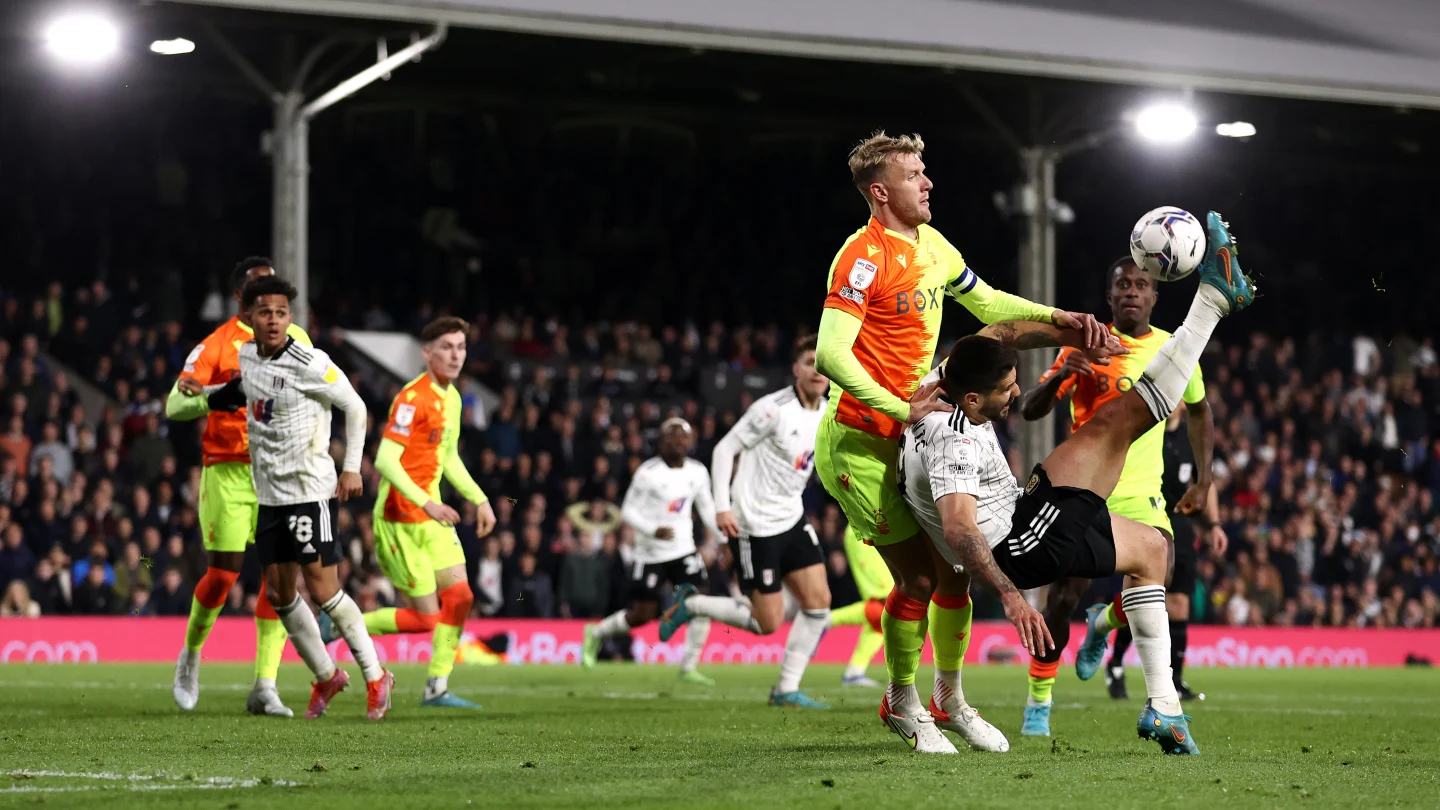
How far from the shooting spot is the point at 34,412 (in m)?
19.7

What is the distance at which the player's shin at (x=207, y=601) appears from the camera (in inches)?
401

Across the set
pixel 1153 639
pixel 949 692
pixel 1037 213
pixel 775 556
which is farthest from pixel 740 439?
pixel 1037 213

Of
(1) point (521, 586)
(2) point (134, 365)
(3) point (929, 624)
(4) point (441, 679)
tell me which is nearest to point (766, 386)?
(1) point (521, 586)

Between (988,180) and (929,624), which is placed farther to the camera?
(988,180)

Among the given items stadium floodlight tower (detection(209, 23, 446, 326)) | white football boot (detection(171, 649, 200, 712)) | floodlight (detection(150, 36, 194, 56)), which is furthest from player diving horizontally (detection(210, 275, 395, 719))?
floodlight (detection(150, 36, 194, 56))

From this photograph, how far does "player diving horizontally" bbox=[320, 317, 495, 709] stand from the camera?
35.2 ft

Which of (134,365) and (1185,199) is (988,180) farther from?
(134,365)

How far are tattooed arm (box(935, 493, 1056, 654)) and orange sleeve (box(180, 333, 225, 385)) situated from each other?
4.75m

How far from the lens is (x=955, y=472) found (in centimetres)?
680

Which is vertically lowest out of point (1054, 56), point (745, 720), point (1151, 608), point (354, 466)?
point (745, 720)

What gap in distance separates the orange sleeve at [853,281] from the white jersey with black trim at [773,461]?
4712 millimetres

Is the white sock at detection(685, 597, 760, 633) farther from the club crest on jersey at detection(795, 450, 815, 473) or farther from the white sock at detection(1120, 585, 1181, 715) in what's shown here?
the white sock at detection(1120, 585, 1181, 715)

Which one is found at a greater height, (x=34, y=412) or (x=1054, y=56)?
(x=1054, y=56)

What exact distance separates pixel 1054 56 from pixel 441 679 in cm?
1245
